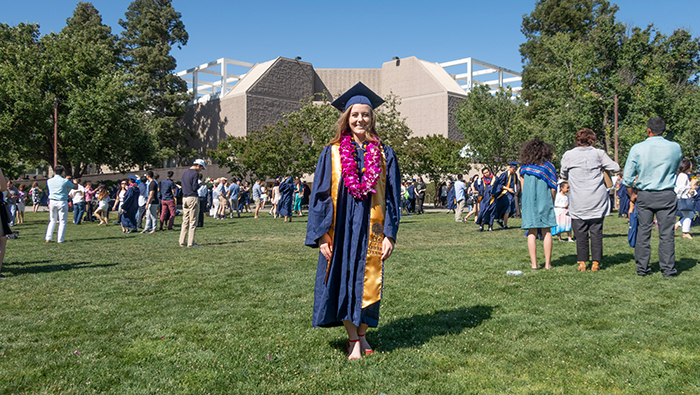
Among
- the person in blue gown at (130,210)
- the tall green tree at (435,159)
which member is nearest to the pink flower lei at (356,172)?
the person in blue gown at (130,210)

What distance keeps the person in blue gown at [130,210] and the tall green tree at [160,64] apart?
30114 millimetres

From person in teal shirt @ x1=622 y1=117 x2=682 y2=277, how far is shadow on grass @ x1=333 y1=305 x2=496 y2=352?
8.92ft

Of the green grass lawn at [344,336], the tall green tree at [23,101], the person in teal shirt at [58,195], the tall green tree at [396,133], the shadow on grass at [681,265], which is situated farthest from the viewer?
the tall green tree at [23,101]

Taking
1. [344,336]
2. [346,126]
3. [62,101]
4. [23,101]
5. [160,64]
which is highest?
[160,64]

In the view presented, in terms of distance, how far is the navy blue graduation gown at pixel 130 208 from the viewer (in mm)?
15242

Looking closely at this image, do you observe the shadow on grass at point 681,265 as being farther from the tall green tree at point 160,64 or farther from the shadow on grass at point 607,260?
the tall green tree at point 160,64

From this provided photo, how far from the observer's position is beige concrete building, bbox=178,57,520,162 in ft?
146

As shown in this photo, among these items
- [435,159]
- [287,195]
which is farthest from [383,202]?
[435,159]

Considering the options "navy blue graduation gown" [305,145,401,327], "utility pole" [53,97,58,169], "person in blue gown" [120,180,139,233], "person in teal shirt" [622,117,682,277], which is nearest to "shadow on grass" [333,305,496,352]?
"navy blue graduation gown" [305,145,401,327]

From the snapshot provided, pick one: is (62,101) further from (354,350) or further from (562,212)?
(354,350)

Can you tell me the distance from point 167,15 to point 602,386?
51668 mm

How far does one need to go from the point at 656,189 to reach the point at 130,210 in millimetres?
14089

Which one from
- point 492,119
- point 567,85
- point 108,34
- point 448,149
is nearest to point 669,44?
point 567,85

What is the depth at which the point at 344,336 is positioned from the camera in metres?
4.25
